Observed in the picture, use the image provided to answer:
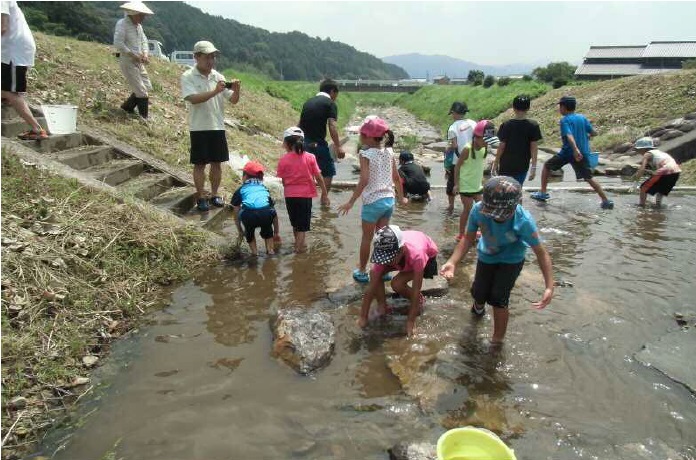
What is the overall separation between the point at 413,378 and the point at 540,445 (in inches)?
36.6

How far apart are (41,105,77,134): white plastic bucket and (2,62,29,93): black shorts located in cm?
42

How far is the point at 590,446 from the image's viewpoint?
9.17 ft

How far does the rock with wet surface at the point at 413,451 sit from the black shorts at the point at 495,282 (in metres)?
1.39

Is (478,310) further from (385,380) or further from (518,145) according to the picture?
(518,145)

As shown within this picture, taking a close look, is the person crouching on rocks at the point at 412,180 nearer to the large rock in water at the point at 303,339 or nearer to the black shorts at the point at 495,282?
the black shorts at the point at 495,282

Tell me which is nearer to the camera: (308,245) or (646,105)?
(308,245)

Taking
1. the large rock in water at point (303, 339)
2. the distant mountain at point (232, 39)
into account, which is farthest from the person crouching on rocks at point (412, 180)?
the distant mountain at point (232, 39)

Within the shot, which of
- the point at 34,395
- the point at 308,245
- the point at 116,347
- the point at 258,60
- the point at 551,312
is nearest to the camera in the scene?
the point at 34,395

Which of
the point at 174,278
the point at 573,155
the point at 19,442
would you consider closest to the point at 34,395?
the point at 19,442

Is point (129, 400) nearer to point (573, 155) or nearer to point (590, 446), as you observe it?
point (590, 446)

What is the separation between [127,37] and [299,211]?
16.5ft

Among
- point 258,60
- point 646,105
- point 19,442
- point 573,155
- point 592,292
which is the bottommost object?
point 19,442

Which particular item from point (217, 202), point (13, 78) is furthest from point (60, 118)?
point (217, 202)

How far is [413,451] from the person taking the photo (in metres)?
2.63
